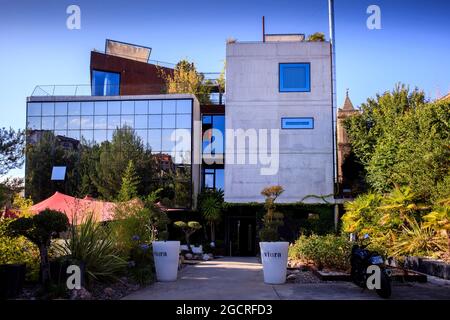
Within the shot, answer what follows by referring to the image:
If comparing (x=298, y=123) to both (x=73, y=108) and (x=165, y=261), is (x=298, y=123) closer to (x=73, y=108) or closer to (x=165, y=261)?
(x=73, y=108)

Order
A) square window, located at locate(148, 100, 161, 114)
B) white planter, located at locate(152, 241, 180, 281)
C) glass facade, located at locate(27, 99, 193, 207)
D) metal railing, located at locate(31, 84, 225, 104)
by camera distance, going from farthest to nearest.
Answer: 1. metal railing, located at locate(31, 84, 225, 104)
2. square window, located at locate(148, 100, 161, 114)
3. glass facade, located at locate(27, 99, 193, 207)
4. white planter, located at locate(152, 241, 180, 281)

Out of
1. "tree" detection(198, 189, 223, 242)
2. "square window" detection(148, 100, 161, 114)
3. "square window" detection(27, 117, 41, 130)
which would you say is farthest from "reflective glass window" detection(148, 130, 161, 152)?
"square window" detection(27, 117, 41, 130)

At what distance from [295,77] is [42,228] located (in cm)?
2249

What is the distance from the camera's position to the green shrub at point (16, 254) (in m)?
10.2

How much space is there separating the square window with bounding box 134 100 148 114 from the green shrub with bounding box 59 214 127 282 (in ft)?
64.9

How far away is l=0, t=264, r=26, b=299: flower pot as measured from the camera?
30.1 feet

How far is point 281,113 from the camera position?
2952 centimetres

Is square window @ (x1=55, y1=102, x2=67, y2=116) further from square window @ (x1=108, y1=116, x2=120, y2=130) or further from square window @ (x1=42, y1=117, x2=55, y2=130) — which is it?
square window @ (x1=108, y1=116, x2=120, y2=130)

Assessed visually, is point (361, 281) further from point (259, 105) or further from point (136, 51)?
point (136, 51)

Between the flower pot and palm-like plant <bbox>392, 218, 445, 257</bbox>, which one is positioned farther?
palm-like plant <bbox>392, 218, 445, 257</bbox>

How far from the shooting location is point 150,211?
1680 centimetres

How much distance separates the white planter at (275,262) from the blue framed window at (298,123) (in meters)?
18.0

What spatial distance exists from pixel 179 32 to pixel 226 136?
63.1 feet
